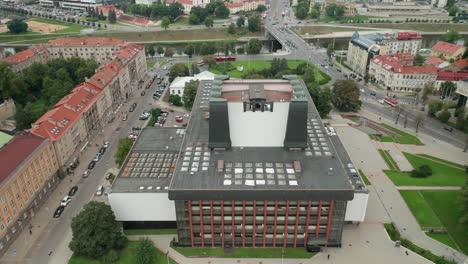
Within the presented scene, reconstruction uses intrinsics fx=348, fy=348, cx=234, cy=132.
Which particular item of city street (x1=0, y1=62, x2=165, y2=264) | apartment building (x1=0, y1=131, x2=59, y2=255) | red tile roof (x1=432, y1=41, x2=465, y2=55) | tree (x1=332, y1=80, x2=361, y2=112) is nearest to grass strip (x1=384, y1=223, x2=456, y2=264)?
tree (x1=332, y1=80, x2=361, y2=112)

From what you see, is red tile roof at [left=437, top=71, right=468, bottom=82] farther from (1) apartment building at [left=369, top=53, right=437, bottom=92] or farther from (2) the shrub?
(2) the shrub

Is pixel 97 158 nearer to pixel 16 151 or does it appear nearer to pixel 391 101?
pixel 16 151

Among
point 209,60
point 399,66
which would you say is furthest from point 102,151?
point 399,66

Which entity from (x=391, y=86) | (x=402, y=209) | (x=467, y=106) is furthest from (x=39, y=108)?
(x=467, y=106)

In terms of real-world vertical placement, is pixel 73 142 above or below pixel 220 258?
above

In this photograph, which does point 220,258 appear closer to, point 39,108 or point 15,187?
point 15,187
